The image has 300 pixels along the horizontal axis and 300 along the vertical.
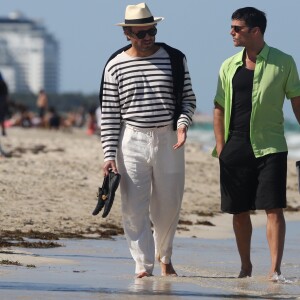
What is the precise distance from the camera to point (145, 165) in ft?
24.4

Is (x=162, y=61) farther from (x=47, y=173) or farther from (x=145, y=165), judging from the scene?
(x=47, y=173)

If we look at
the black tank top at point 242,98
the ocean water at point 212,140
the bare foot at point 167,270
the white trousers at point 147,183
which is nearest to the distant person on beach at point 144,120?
the white trousers at point 147,183

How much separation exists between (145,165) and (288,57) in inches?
41.5

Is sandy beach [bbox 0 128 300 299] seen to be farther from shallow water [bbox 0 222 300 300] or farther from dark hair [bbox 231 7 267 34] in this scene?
dark hair [bbox 231 7 267 34]

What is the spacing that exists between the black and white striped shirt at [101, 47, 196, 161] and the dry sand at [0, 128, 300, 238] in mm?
2996

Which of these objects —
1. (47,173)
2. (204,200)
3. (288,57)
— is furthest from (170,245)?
(47,173)

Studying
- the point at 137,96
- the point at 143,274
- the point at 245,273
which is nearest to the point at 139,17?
the point at 137,96

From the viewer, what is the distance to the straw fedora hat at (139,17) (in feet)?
24.3

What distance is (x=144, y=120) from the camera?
741 cm

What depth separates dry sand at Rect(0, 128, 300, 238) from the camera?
11133 millimetres

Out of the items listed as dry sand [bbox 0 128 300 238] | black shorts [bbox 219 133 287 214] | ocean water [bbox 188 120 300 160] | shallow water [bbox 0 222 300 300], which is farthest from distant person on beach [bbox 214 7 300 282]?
ocean water [bbox 188 120 300 160]

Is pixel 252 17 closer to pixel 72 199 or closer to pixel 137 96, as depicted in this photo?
pixel 137 96

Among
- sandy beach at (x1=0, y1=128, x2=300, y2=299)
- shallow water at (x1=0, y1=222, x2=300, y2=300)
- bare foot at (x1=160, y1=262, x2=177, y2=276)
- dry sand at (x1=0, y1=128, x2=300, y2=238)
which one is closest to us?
shallow water at (x1=0, y1=222, x2=300, y2=300)

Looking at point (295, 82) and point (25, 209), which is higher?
point (295, 82)
